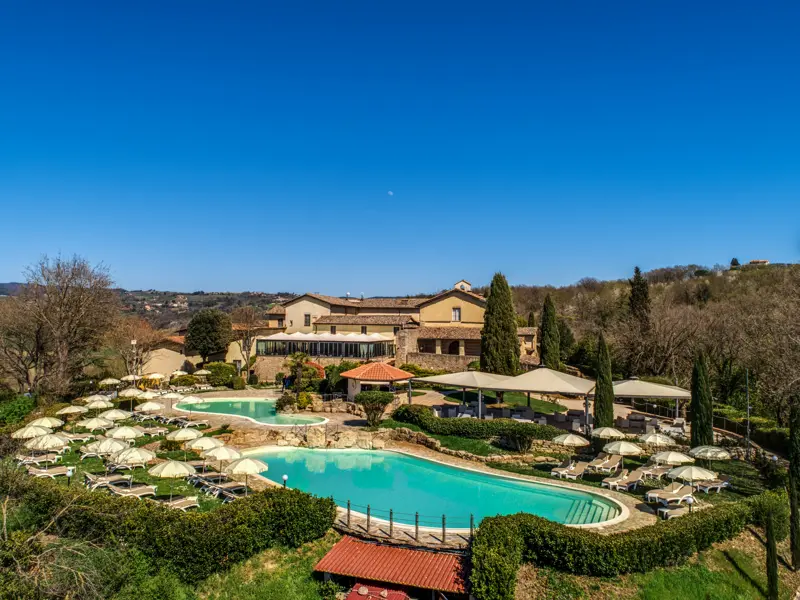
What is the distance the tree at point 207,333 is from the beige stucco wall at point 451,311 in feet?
62.8

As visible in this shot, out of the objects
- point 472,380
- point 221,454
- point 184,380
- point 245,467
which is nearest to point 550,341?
point 472,380

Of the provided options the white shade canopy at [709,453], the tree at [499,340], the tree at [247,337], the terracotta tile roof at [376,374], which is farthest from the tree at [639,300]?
the tree at [247,337]

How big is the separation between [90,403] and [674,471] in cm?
2864

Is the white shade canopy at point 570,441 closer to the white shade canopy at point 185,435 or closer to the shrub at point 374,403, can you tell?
the shrub at point 374,403

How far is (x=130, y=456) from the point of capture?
18547mm

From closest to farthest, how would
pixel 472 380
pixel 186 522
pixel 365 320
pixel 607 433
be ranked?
pixel 186 522
pixel 607 433
pixel 472 380
pixel 365 320

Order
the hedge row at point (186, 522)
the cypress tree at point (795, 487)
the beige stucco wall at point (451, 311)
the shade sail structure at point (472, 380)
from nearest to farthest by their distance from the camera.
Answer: the hedge row at point (186, 522), the cypress tree at point (795, 487), the shade sail structure at point (472, 380), the beige stucco wall at point (451, 311)

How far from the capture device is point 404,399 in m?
32.9

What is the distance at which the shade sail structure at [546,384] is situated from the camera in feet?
86.7

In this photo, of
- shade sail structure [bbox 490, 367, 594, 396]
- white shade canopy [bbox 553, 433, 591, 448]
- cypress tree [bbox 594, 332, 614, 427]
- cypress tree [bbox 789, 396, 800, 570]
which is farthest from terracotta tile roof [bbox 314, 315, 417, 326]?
cypress tree [bbox 789, 396, 800, 570]

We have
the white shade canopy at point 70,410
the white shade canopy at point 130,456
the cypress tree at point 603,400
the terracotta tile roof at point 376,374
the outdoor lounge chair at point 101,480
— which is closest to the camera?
the outdoor lounge chair at point 101,480

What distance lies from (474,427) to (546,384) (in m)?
4.43

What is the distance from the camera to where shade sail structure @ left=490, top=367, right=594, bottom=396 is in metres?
26.4

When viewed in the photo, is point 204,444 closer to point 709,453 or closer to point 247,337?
point 709,453
